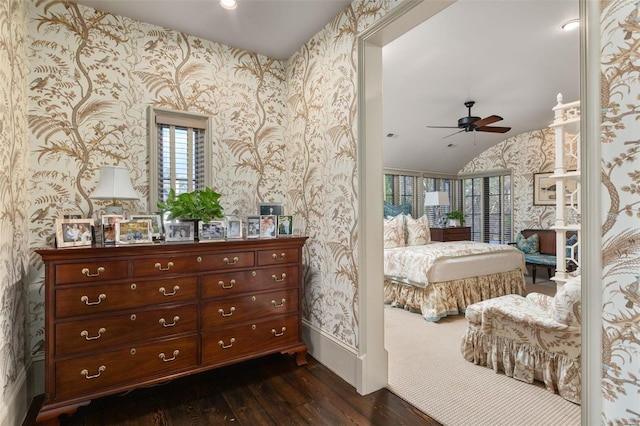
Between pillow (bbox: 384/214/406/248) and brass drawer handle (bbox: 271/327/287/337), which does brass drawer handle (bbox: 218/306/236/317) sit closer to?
brass drawer handle (bbox: 271/327/287/337)

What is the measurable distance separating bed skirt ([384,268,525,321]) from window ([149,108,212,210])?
270 centimetres

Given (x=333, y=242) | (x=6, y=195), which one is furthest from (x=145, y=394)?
(x=333, y=242)

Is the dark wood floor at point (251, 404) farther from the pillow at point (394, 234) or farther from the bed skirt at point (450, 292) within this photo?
the pillow at point (394, 234)

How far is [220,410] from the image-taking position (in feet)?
6.37

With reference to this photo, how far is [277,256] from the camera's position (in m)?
2.45

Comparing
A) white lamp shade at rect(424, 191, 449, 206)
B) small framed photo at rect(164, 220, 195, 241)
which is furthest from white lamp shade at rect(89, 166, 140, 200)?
white lamp shade at rect(424, 191, 449, 206)

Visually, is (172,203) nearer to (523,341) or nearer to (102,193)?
(102,193)

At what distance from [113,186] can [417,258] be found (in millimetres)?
3137

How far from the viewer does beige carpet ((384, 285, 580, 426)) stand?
188 cm

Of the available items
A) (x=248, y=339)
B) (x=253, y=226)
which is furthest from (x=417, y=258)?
(x=248, y=339)

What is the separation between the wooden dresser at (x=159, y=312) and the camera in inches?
69.2

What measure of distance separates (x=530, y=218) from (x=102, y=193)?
7.29 meters

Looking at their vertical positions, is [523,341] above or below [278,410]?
above

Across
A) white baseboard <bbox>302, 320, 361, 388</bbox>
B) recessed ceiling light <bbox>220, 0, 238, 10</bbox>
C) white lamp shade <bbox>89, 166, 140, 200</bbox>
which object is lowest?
white baseboard <bbox>302, 320, 361, 388</bbox>
